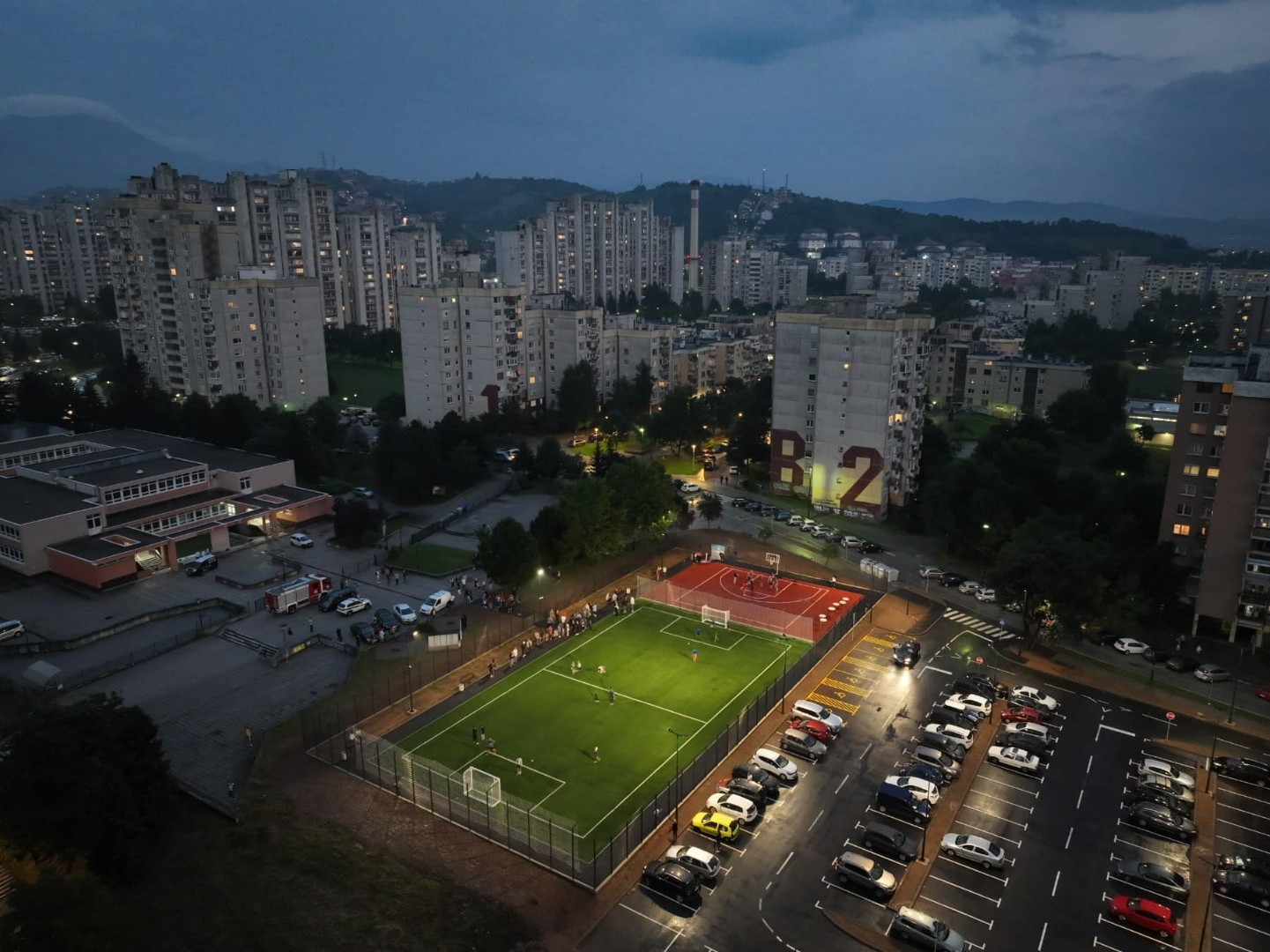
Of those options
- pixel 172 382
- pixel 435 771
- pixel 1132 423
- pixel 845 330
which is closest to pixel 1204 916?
pixel 435 771

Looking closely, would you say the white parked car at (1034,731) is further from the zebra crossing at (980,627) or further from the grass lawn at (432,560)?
the grass lawn at (432,560)

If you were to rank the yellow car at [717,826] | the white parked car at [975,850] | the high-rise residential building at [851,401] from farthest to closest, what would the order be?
the high-rise residential building at [851,401] → the yellow car at [717,826] → the white parked car at [975,850]

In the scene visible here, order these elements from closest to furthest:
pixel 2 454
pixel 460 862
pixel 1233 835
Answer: pixel 460 862 → pixel 1233 835 → pixel 2 454

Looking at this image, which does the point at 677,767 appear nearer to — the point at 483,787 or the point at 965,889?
the point at 483,787

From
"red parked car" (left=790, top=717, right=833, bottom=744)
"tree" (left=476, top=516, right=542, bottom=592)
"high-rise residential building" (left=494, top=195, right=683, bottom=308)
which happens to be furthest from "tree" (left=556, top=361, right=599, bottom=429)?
"red parked car" (left=790, top=717, right=833, bottom=744)

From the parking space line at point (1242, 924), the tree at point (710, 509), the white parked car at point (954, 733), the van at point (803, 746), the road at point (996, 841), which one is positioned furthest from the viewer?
the tree at point (710, 509)

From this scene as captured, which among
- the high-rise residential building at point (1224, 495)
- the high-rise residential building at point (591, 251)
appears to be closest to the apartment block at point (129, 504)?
the high-rise residential building at point (1224, 495)

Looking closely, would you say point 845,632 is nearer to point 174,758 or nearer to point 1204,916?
point 1204,916
